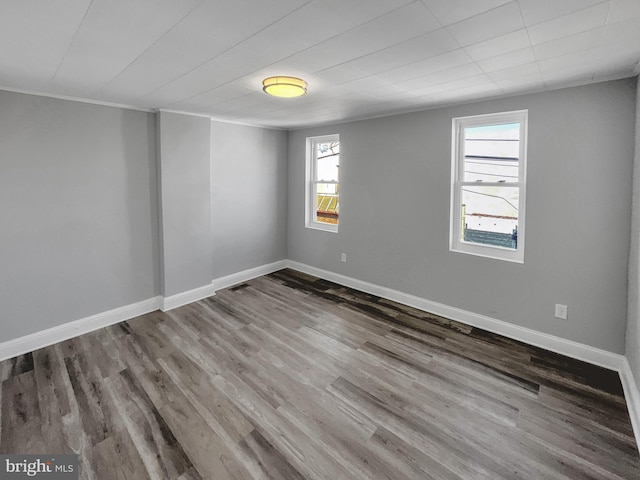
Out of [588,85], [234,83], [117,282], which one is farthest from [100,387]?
[588,85]

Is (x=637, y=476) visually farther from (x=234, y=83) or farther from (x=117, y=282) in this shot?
(x=117, y=282)

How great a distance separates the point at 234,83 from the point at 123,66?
2.59 feet

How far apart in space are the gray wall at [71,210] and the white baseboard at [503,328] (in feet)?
9.45

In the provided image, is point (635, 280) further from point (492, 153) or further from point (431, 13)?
point (431, 13)

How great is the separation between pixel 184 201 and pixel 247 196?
1108 millimetres

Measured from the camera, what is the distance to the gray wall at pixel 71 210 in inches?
111

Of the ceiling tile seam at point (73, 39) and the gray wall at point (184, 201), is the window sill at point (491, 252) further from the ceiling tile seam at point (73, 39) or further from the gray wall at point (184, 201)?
the ceiling tile seam at point (73, 39)

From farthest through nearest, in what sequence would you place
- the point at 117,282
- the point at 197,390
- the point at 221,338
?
1. the point at 117,282
2. the point at 221,338
3. the point at 197,390

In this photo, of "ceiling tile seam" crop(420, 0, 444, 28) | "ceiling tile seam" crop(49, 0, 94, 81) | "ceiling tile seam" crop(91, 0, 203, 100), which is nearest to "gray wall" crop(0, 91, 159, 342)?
"ceiling tile seam" crop(91, 0, 203, 100)

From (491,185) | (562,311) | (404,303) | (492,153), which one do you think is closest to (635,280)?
(562,311)

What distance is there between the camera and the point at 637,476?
67.1 inches

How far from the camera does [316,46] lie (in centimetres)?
→ 186

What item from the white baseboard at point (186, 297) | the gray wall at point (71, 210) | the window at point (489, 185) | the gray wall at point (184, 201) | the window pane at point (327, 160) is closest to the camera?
the gray wall at point (71, 210)

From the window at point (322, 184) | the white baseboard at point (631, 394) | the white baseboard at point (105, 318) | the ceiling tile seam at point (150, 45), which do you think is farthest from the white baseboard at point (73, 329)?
the white baseboard at point (631, 394)
